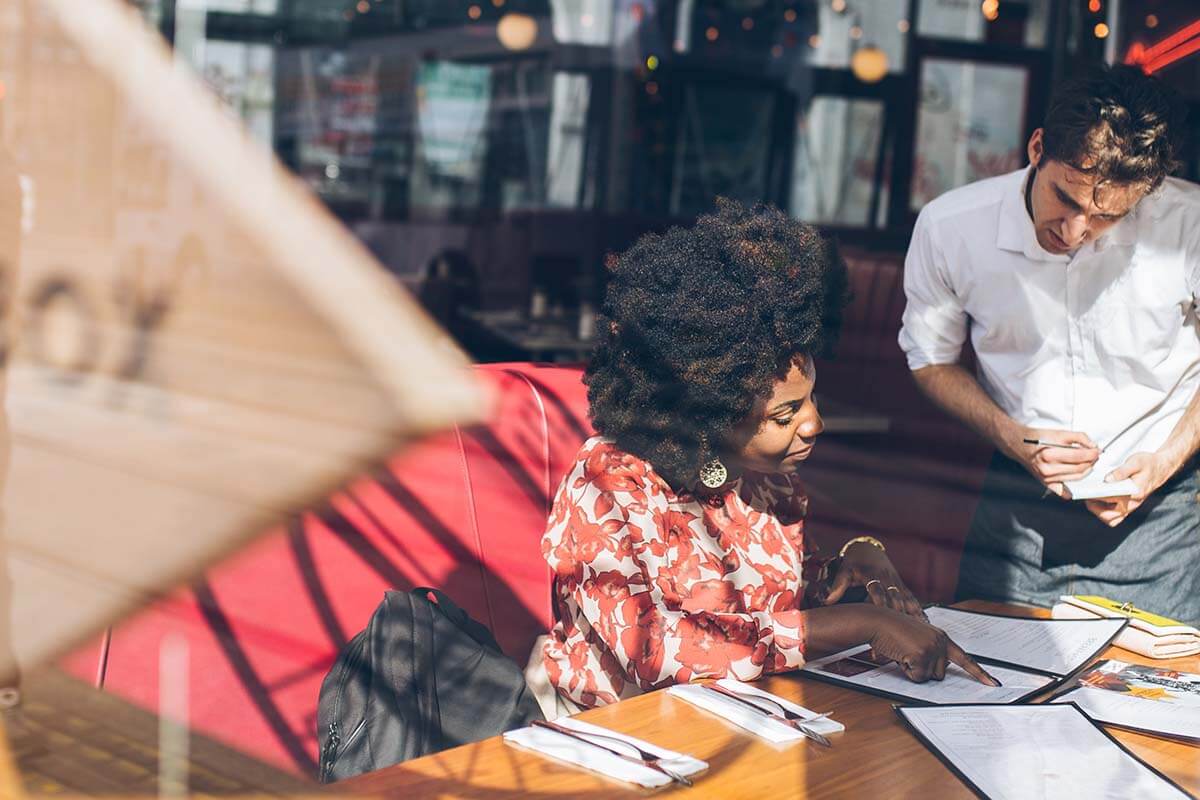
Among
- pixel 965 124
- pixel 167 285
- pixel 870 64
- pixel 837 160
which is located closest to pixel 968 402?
pixel 965 124

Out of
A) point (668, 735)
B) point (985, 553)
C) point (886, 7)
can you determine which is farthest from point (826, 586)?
point (886, 7)

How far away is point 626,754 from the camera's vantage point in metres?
1.35

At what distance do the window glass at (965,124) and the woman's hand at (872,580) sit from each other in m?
6.90

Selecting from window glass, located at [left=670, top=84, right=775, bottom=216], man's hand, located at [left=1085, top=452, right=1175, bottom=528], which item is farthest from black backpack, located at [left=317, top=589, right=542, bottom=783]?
window glass, located at [left=670, top=84, right=775, bottom=216]

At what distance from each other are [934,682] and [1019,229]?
3.38 ft

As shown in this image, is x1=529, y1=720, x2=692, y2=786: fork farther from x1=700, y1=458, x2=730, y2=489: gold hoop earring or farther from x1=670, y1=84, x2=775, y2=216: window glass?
x1=670, y1=84, x2=775, y2=216: window glass

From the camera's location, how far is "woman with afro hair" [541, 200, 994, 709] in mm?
1666

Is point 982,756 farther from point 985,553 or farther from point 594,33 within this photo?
point 594,33

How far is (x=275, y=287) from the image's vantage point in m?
11.5

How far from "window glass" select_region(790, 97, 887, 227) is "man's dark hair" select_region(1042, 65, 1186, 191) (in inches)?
274

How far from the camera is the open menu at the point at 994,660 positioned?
1.63 meters

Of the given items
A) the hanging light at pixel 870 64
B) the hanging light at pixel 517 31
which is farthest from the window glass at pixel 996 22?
the hanging light at pixel 517 31

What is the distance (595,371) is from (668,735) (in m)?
0.65

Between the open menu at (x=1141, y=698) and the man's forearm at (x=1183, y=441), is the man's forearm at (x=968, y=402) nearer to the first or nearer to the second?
the man's forearm at (x=1183, y=441)
